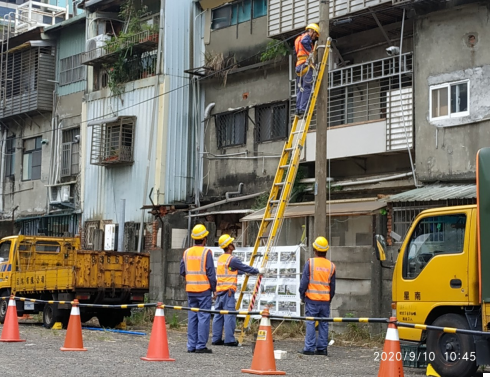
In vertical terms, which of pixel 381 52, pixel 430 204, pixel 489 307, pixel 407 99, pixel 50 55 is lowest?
pixel 489 307

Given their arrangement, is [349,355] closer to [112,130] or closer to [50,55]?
[112,130]

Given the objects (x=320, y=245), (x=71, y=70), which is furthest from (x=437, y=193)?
(x=71, y=70)

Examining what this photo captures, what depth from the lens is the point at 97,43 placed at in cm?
2852

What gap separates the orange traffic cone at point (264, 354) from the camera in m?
10.5

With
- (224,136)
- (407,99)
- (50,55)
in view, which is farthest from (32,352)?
(50,55)

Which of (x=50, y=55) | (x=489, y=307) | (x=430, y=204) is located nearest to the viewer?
(x=489, y=307)

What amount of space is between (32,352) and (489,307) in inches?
260

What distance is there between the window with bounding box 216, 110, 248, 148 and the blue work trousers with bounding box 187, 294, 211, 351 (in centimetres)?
1161

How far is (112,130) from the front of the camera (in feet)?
90.8

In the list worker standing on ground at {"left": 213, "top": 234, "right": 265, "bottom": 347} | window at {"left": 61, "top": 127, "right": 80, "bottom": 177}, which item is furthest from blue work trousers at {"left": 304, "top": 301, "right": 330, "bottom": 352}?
window at {"left": 61, "top": 127, "right": 80, "bottom": 177}

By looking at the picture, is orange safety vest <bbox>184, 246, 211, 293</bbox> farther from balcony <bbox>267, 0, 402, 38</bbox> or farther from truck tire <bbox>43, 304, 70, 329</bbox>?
balcony <bbox>267, 0, 402, 38</bbox>

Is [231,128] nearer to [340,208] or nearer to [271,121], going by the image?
[271,121]

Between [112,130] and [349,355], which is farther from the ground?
[112,130]

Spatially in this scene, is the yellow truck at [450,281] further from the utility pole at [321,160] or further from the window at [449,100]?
the window at [449,100]
